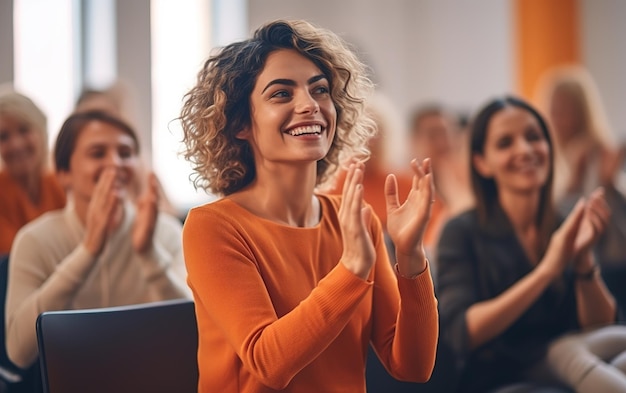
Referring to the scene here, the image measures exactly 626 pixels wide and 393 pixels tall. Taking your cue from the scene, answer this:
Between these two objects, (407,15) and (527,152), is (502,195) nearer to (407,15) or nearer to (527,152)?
(527,152)

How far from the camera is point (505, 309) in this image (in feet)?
6.63

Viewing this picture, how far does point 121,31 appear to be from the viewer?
15.4 ft

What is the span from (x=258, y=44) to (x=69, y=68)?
3.41 m

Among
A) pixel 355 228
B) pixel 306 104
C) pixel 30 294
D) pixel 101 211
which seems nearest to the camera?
pixel 355 228

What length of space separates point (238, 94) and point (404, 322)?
1.66 ft

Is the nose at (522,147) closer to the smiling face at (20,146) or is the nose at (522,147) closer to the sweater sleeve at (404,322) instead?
the sweater sleeve at (404,322)

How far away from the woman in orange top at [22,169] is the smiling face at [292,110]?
127cm

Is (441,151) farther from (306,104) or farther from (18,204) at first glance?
(306,104)

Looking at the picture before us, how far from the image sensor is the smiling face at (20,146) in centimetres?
253

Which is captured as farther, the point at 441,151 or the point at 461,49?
the point at 461,49

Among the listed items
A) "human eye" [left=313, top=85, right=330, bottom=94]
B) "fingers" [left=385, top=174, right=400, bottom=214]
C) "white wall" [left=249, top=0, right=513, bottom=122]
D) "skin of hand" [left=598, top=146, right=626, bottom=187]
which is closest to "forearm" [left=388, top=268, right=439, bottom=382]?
"fingers" [left=385, top=174, right=400, bottom=214]

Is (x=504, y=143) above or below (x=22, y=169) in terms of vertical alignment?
above

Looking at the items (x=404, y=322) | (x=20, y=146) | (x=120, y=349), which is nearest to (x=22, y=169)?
(x=20, y=146)

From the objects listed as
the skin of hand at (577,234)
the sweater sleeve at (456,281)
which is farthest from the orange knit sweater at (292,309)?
the skin of hand at (577,234)
